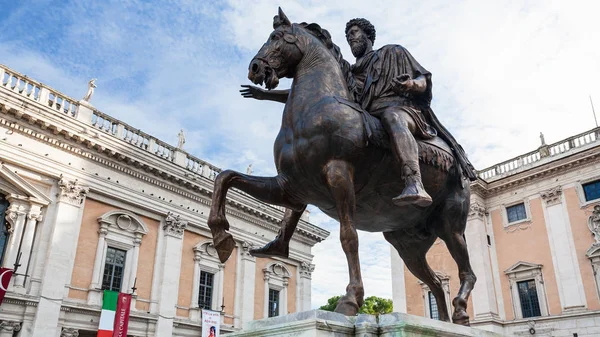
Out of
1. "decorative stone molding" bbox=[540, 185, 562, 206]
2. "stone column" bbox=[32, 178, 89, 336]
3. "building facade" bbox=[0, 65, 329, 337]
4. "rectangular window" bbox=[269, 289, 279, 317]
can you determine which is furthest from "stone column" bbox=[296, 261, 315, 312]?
"decorative stone molding" bbox=[540, 185, 562, 206]

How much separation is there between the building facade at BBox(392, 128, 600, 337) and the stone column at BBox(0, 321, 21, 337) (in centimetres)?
2004

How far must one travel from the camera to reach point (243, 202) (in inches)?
1005

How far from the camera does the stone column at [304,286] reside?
28002 millimetres

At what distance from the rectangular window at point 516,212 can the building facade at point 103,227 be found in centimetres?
1469

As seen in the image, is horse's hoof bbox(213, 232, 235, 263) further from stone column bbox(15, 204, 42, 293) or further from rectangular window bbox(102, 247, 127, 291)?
rectangular window bbox(102, 247, 127, 291)

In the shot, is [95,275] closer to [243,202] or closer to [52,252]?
[52,252]

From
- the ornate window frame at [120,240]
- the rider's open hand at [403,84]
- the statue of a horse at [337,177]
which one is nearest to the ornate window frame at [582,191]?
the ornate window frame at [120,240]

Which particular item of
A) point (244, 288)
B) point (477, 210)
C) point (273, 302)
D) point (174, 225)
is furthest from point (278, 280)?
point (477, 210)

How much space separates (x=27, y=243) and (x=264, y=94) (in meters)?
16.2

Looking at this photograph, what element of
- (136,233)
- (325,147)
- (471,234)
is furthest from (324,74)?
(471,234)

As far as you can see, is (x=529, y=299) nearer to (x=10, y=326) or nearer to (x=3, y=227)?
(x=10, y=326)

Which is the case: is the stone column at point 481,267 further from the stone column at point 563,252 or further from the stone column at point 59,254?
the stone column at point 59,254

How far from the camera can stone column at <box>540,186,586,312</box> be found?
25.3 metres

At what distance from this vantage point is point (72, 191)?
62.4ft
